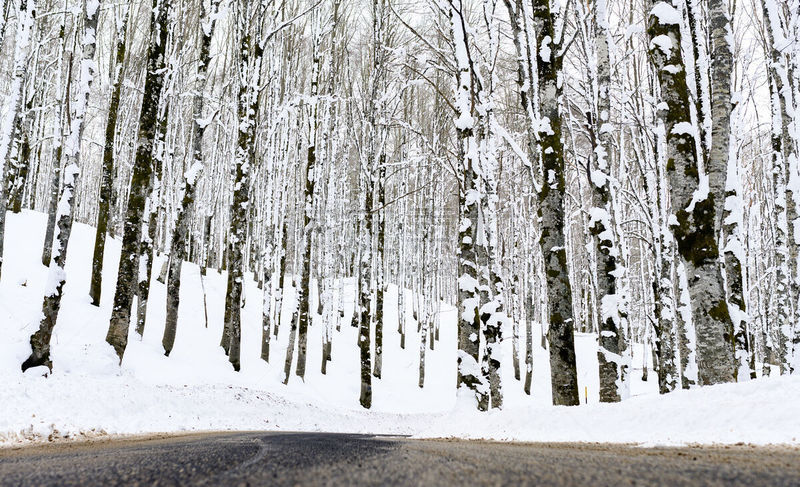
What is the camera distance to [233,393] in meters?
11.2

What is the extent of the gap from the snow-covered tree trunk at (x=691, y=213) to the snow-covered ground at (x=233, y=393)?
3.17 ft

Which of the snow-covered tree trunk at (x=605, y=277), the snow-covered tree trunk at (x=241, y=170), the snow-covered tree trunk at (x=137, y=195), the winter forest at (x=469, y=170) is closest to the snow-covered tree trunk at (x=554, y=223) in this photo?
the winter forest at (x=469, y=170)

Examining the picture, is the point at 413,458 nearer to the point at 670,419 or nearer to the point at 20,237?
the point at 670,419

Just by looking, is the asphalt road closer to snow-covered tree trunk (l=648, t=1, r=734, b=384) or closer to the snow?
snow-covered tree trunk (l=648, t=1, r=734, b=384)

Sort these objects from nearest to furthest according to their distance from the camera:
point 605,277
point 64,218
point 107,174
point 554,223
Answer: point 554,223 → point 605,277 → point 64,218 → point 107,174

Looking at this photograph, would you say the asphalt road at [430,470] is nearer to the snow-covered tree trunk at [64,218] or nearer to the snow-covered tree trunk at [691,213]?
the snow-covered tree trunk at [691,213]

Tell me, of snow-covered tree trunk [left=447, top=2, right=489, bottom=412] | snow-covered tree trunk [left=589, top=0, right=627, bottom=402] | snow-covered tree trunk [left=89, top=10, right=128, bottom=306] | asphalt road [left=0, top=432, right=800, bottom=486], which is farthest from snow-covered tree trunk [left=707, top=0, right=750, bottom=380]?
snow-covered tree trunk [left=89, top=10, right=128, bottom=306]

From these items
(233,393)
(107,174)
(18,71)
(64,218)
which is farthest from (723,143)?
(107,174)

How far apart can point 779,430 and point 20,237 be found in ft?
67.4

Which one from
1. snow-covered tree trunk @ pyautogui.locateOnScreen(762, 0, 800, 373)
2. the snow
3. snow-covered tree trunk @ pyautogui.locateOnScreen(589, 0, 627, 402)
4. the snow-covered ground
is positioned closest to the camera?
Answer: the snow-covered ground

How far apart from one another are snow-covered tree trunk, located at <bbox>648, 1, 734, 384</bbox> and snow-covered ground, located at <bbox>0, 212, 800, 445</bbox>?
97 centimetres

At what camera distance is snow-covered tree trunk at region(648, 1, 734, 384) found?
529 cm

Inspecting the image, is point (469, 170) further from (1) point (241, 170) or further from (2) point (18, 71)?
(2) point (18, 71)

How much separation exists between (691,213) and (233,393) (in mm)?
9928
